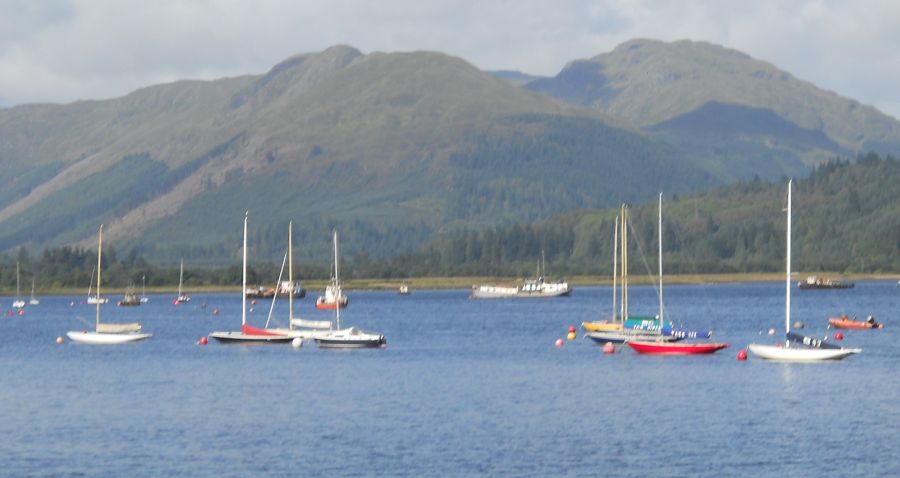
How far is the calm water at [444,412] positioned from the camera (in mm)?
63000

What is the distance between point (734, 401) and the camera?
8150 centimetres

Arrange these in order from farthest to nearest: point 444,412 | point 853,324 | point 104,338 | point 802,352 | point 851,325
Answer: point 851,325 → point 853,324 → point 104,338 → point 802,352 → point 444,412

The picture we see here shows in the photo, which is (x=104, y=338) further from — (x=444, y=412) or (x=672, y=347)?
(x=444, y=412)

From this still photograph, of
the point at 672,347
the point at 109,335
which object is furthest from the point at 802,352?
the point at 109,335

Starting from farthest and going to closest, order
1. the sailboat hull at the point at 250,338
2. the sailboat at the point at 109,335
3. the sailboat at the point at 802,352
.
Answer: the sailboat at the point at 109,335 → the sailboat hull at the point at 250,338 → the sailboat at the point at 802,352

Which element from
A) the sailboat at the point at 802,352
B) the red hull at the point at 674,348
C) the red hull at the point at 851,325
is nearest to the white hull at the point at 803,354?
the sailboat at the point at 802,352

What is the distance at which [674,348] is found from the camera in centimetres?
11038

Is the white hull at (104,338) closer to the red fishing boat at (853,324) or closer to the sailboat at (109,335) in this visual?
the sailboat at (109,335)

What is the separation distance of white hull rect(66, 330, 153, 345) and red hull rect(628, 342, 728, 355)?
1698 inches

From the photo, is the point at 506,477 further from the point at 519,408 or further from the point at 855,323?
the point at 855,323

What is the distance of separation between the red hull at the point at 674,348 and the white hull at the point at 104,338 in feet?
141

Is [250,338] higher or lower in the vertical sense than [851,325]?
lower

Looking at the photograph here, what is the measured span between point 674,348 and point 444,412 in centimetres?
3516

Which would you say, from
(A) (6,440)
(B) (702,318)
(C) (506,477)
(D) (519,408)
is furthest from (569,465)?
(B) (702,318)
